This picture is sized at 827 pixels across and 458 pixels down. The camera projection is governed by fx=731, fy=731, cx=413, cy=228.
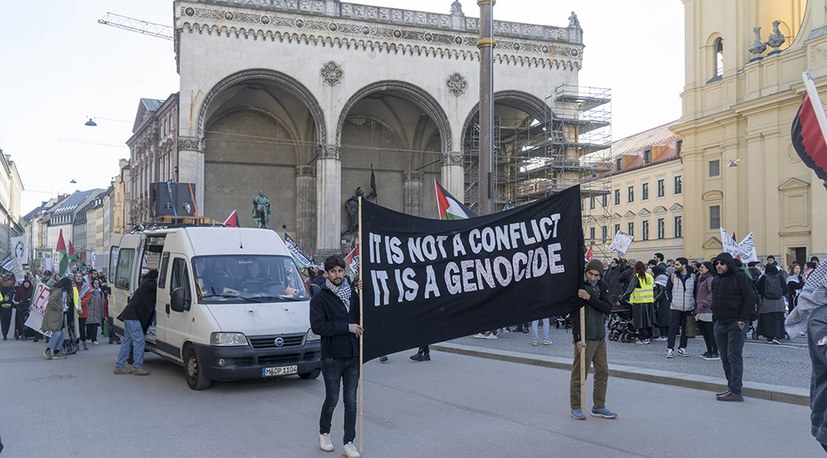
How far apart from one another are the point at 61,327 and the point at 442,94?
26.6 m

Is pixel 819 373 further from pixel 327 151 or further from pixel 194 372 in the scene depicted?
pixel 327 151

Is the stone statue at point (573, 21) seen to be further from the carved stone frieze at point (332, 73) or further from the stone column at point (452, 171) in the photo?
the carved stone frieze at point (332, 73)

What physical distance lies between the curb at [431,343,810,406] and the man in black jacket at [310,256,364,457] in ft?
18.8

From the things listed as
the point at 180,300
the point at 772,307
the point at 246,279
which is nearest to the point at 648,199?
the point at 772,307

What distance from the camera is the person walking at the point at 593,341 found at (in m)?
8.11

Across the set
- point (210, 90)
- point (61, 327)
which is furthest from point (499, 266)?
point (210, 90)

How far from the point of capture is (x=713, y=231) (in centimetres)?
4056

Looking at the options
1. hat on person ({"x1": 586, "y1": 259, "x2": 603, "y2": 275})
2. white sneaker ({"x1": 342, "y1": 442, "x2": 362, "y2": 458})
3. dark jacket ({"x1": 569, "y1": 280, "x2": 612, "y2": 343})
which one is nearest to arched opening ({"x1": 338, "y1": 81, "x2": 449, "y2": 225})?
hat on person ({"x1": 586, "y1": 259, "x2": 603, "y2": 275})

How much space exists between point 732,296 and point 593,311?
7.80ft

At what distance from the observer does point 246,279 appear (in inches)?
444

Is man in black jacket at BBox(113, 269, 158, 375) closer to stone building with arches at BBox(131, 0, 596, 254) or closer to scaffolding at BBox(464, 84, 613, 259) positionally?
stone building with arches at BBox(131, 0, 596, 254)

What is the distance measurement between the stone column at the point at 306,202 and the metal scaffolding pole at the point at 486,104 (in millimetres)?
28386

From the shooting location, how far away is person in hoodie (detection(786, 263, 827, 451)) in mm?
4023

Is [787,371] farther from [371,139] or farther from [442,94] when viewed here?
[371,139]
